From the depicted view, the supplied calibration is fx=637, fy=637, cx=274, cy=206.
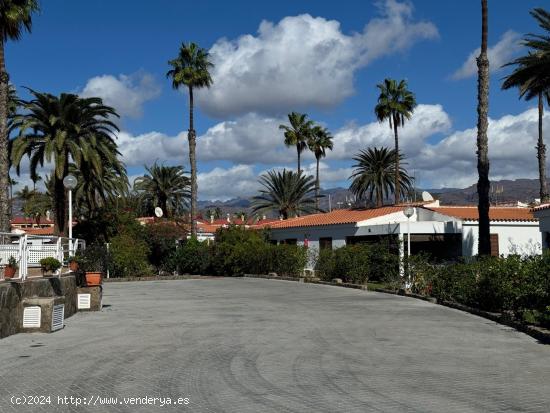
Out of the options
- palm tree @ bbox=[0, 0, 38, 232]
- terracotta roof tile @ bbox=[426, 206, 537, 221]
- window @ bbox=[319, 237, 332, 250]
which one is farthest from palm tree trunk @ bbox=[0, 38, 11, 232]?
terracotta roof tile @ bbox=[426, 206, 537, 221]

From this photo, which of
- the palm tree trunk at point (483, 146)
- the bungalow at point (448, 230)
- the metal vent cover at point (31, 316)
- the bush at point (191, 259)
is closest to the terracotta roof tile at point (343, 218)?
the bungalow at point (448, 230)

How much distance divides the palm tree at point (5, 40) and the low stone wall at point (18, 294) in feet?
27.7

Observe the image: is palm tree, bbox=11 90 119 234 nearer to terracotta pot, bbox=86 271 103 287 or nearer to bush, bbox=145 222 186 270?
bush, bbox=145 222 186 270

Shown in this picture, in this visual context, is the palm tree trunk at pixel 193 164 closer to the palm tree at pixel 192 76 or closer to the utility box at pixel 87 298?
the palm tree at pixel 192 76

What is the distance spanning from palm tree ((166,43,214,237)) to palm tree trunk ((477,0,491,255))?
2541 cm

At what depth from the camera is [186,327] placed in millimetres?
13992

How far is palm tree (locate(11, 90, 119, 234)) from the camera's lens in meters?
33.0

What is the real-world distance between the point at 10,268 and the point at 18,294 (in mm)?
589

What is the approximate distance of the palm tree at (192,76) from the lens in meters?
46.4

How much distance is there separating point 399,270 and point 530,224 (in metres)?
13.7

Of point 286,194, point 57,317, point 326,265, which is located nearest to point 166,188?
point 286,194

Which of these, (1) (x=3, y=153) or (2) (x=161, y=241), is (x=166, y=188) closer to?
(2) (x=161, y=241)

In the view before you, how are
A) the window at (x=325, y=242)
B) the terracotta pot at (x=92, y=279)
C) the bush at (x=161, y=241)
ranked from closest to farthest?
the terracotta pot at (x=92, y=279)
the window at (x=325, y=242)
the bush at (x=161, y=241)

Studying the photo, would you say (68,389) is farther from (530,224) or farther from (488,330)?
(530,224)
